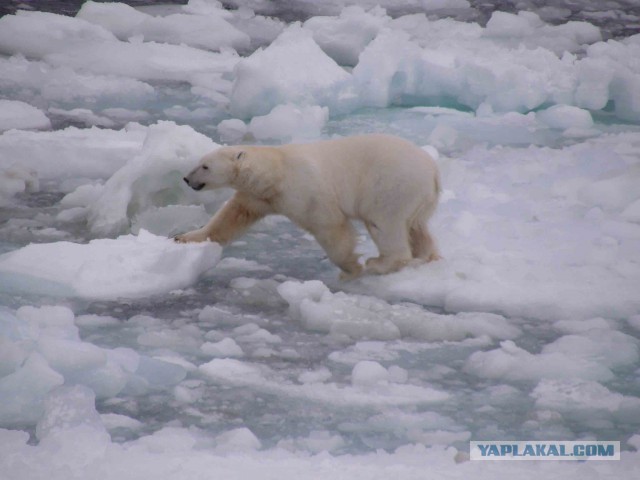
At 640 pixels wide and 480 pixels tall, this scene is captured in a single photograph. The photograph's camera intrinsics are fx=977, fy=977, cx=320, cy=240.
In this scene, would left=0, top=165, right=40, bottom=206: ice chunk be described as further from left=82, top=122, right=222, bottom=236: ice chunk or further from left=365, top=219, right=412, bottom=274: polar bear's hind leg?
left=365, top=219, right=412, bottom=274: polar bear's hind leg

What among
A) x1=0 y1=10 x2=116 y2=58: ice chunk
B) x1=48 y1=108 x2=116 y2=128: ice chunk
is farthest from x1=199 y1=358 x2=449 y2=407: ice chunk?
x1=0 y1=10 x2=116 y2=58: ice chunk

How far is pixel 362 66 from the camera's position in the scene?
6.91m

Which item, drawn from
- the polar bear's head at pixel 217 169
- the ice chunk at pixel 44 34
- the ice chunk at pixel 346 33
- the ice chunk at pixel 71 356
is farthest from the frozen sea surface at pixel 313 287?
the ice chunk at pixel 346 33

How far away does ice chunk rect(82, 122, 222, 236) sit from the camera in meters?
4.34

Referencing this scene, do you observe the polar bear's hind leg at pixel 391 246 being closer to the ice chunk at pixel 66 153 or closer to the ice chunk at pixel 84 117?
the ice chunk at pixel 66 153

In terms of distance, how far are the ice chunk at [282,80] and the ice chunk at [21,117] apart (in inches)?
49.6

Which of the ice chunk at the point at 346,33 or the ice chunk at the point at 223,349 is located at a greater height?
the ice chunk at the point at 223,349

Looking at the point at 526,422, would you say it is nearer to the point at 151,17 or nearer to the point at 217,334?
the point at 217,334

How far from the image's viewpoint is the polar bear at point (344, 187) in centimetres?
385

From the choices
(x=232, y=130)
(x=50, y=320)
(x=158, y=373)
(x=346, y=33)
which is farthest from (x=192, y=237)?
(x=346, y=33)

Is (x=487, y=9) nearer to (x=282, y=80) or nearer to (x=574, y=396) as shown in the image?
(x=282, y=80)

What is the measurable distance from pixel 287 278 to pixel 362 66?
3.31 meters

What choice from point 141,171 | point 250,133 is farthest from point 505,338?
point 250,133

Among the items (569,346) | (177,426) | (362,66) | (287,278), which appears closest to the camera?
(177,426)
